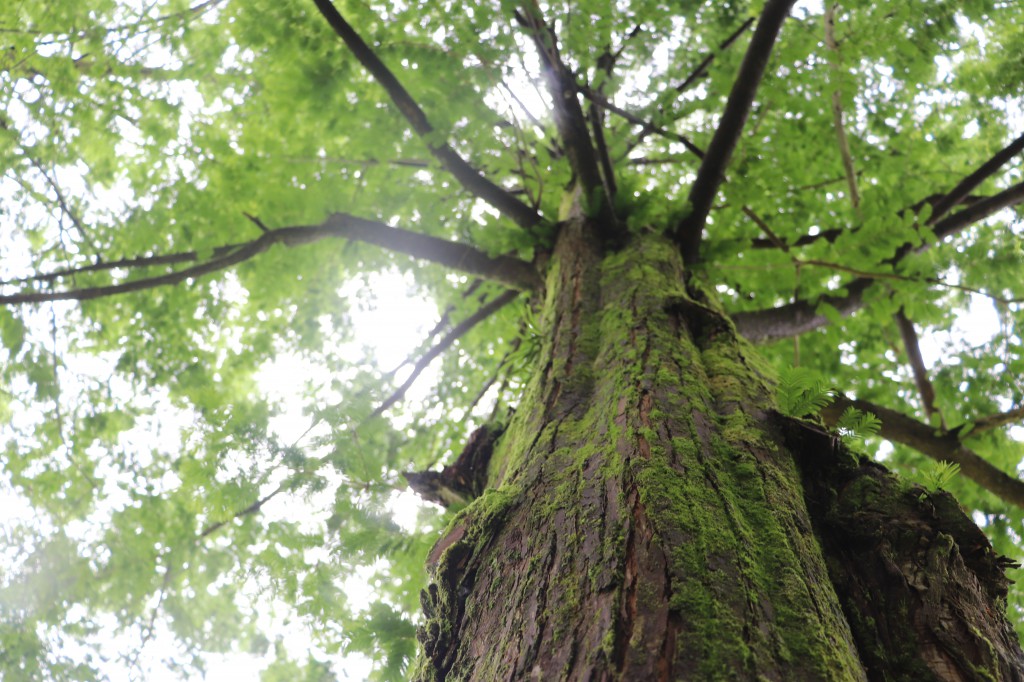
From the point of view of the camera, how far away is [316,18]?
4.02m

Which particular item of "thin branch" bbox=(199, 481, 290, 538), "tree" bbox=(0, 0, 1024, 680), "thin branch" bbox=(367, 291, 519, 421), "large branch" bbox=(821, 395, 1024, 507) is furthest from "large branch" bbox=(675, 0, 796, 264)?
"thin branch" bbox=(199, 481, 290, 538)

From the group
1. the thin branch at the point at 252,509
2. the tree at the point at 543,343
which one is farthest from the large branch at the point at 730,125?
the thin branch at the point at 252,509

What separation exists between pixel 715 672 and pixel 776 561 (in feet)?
1.21

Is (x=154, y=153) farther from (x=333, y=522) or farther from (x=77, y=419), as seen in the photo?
(x=333, y=522)

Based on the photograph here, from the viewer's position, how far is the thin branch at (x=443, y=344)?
4.71 meters

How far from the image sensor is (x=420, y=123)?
11.6 ft

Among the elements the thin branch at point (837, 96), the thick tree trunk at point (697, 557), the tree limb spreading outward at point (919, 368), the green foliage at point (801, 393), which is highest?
the thin branch at point (837, 96)

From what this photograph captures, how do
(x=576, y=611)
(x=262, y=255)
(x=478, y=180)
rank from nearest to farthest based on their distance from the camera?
(x=576, y=611) < (x=478, y=180) < (x=262, y=255)

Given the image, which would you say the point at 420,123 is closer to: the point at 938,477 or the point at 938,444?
the point at 938,477

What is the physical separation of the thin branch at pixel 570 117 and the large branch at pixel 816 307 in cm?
125

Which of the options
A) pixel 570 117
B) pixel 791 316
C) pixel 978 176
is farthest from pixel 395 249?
pixel 978 176

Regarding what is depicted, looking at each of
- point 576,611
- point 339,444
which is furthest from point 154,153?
point 576,611

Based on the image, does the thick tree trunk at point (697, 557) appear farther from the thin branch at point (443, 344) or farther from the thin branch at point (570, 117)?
the thin branch at point (443, 344)

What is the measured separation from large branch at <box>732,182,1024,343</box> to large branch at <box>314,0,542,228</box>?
1.53 metres
